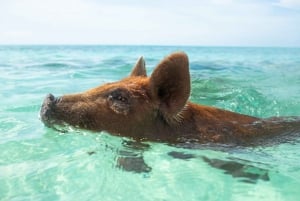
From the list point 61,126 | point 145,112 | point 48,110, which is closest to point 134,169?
point 145,112

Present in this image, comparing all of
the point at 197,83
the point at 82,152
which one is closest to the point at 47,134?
the point at 82,152

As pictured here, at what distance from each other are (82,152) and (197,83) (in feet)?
28.5

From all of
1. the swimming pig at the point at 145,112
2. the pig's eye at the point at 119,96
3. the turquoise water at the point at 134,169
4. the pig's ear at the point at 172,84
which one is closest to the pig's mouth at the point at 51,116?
the swimming pig at the point at 145,112

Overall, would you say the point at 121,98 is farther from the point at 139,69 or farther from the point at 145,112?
the point at 139,69

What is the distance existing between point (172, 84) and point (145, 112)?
20.2 inches

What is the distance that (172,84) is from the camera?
5734 millimetres

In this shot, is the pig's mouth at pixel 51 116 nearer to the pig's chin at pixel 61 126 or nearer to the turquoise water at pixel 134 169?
the pig's chin at pixel 61 126

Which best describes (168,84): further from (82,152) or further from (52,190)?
(52,190)

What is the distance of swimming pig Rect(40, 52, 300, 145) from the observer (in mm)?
5824

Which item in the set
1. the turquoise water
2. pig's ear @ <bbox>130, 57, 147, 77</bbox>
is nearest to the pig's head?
the turquoise water

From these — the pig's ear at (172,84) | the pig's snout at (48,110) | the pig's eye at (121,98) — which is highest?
the pig's ear at (172,84)

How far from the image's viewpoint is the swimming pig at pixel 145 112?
19.1 feet

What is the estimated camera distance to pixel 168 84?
227 inches

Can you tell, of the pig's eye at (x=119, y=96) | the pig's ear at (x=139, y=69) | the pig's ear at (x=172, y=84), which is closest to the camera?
the pig's ear at (x=172, y=84)
